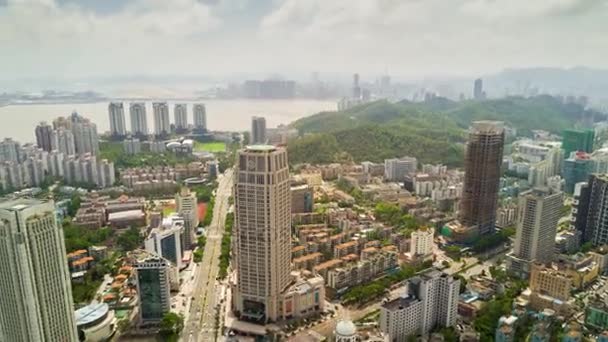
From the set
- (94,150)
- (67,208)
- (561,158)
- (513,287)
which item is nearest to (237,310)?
(513,287)

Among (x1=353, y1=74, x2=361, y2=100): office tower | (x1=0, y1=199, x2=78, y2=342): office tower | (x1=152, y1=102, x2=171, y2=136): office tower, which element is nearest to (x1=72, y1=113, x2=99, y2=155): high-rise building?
(x1=152, y1=102, x2=171, y2=136): office tower

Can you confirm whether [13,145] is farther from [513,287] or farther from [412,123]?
Result: [412,123]

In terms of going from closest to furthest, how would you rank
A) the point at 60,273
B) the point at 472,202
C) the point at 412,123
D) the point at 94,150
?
1. the point at 60,273
2. the point at 472,202
3. the point at 94,150
4. the point at 412,123

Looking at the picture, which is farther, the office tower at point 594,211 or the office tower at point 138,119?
the office tower at point 138,119

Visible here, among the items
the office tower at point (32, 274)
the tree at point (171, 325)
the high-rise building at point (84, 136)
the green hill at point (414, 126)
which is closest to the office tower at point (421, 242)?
the tree at point (171, 325)

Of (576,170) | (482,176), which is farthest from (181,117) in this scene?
(576,170)

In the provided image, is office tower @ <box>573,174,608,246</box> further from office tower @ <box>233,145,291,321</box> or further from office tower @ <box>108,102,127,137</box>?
office tower @ <box>108,102,127,137</box>

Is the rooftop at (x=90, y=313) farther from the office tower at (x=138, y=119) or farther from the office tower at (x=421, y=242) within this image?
the office tower at (x=138, y=119)
